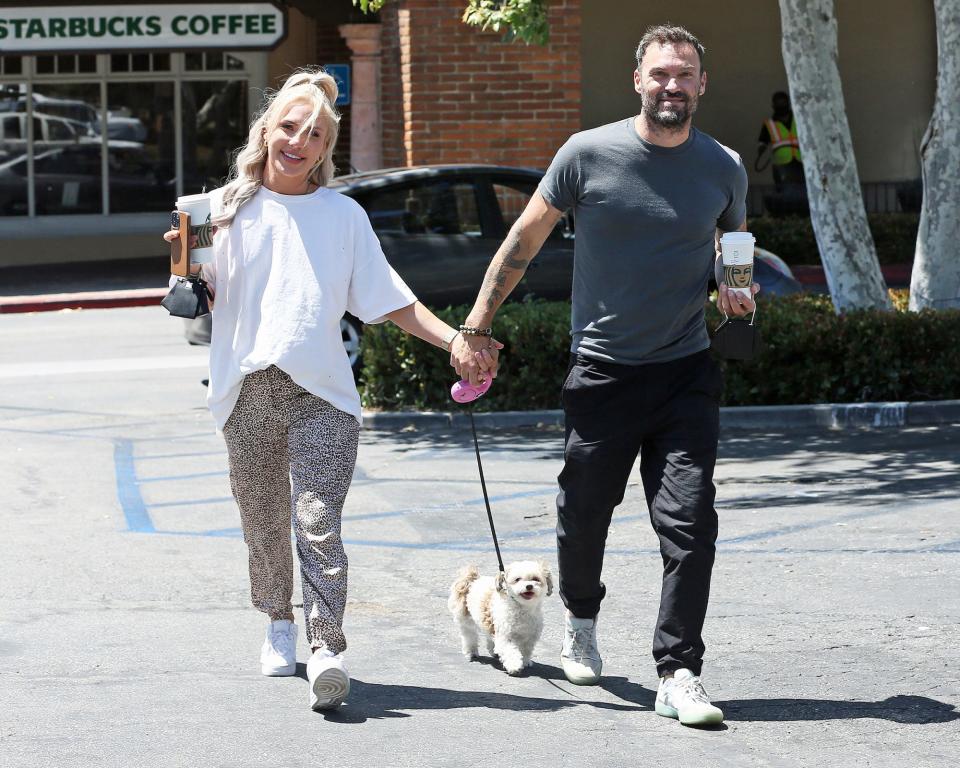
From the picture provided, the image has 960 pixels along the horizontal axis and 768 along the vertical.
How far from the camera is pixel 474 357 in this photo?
16.9 ft

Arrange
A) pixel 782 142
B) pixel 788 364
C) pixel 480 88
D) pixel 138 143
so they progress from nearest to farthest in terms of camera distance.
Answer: pixel 788 364 → pixel 480 88 → pixel 782 142 → pixel 138 143

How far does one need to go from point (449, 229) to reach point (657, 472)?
308 inches

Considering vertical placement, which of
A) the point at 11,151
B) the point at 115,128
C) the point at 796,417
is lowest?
the point at 796,417

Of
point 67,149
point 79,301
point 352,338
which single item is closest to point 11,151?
point 67,149

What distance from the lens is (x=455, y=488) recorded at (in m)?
8.81

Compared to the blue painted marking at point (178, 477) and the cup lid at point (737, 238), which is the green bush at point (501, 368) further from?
the cup lid at point (737, 238)

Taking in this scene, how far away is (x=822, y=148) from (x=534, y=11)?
7.67 ft

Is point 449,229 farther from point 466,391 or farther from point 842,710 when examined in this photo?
point 842,710

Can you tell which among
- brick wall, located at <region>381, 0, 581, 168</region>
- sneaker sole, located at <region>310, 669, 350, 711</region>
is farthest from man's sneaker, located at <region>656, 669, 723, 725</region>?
brick wall, located at <region>381, 0, 581, 168</region>

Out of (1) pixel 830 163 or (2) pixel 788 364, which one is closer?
(2) pixel 788 364

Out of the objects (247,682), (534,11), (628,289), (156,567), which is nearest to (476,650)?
(247,682)

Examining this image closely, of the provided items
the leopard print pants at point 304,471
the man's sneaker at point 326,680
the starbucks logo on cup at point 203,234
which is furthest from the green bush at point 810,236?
the man's sneaker at point 326,680

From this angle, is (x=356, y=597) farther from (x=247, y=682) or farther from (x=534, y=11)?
(x=534, y=11)

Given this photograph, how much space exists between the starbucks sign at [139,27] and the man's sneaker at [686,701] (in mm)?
16617
